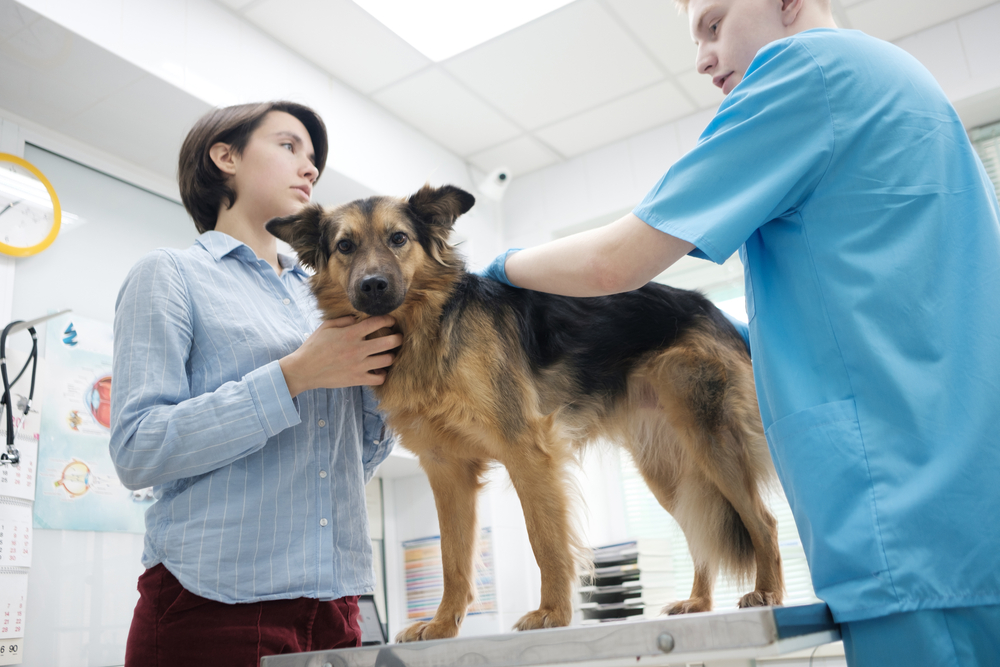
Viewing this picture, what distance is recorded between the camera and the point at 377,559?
4.43 metres

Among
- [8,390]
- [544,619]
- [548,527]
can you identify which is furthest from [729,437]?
[8,390]

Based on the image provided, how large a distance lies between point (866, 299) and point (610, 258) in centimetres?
35

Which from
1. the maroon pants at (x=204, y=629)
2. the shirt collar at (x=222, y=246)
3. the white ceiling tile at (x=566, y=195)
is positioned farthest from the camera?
the white ceiling tile at (x=566, y=195)

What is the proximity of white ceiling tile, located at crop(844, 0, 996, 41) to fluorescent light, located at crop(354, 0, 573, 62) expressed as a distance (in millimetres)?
1672

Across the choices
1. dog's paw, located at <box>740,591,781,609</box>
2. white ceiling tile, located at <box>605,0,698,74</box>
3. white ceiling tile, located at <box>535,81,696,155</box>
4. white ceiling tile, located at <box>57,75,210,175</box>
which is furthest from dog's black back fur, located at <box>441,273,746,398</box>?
white ceiling tile, located at <box>535,81,696,155</box>

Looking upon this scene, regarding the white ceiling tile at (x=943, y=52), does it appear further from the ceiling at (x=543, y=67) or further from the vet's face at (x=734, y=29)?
the vet's face at (x=734, y=29)

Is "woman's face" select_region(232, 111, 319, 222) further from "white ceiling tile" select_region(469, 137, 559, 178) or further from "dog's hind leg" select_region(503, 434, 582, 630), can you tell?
"white ceiling tile" select_region(469, 137, 559, 178)

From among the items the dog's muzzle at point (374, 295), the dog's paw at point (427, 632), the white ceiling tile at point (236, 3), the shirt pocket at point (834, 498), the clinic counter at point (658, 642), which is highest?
the white ceiling tile at point (236, 3)

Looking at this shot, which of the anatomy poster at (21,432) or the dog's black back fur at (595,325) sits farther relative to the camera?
the anatomy poster at (21,432)

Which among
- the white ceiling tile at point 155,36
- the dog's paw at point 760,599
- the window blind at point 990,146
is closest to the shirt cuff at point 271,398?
the dog's paw at point 760,599

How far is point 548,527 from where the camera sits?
145cm

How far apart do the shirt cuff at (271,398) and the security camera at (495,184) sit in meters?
3.72

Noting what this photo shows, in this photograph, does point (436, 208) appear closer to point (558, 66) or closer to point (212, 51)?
point (212, 51)

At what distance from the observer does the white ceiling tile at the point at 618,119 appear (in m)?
4.49
